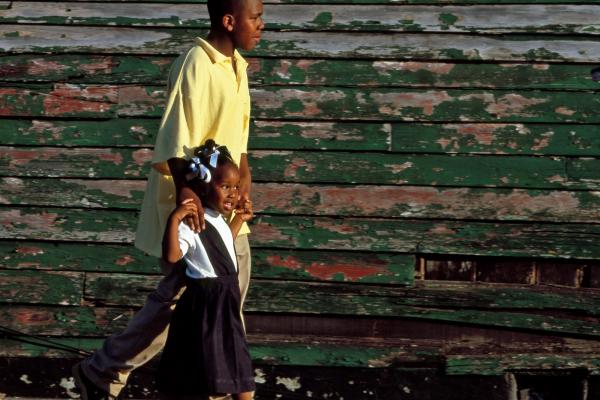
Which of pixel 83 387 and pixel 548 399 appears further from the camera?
pixel 548 399

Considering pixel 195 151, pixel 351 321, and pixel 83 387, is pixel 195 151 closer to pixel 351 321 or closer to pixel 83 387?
pixel 83 387

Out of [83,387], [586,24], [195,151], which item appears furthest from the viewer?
[586,24]

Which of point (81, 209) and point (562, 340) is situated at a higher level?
point (81, 209)

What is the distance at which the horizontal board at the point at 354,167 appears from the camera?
Answer: 7.21 meters

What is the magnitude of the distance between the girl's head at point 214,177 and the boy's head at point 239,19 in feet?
1.57

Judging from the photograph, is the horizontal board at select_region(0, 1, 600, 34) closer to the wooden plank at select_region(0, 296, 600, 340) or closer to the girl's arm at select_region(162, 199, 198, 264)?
the wooden plank at select_region(0, 296, 600, 340)

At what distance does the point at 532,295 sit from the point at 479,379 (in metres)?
0.52

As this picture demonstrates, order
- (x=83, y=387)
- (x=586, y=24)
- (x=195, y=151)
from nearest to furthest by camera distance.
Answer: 1. (x=195, y=151)
2. (x=83, y=387)
3. (x=586, y=24)

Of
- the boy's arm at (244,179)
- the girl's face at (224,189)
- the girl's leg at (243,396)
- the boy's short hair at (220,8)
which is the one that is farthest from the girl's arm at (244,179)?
the girl's leg at (243,396)

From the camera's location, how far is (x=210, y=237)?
584 centimetres

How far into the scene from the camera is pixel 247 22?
19.6 feet

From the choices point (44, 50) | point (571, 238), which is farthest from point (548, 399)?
point (44, 50)

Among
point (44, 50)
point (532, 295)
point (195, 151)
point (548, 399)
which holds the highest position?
point (44, 50)

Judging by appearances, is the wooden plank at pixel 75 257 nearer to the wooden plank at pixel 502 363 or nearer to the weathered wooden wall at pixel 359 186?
the weathered wooden wall at pixel 359 186
